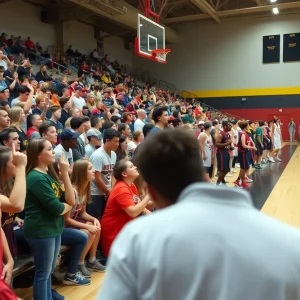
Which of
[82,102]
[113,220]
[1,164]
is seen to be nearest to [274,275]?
[1,164]

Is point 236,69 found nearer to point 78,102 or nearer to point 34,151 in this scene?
point 78,102

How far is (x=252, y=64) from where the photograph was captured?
2227 cm

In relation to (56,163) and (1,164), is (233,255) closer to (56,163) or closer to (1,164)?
(1,164)

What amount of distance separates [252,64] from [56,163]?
20570mm

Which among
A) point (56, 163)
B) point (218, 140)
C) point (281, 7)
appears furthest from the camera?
point (281, 7)

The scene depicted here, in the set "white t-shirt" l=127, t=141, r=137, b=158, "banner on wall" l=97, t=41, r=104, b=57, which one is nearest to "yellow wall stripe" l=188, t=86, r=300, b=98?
"banner on wall" l=97, t=41, r=104, b=57

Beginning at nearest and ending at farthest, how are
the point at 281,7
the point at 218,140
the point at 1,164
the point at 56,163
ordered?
the point at 1,164 < the point at 56,163 < the point at 218,140 < the point at 281,7

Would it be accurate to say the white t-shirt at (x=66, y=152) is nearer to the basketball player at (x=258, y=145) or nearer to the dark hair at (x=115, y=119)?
the dark hair at (x=115, y=119)

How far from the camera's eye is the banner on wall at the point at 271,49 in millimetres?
21516

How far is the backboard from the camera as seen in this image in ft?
35.2

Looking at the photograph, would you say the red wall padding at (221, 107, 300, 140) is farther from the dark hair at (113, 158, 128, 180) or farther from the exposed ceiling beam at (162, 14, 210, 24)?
the dark hair at (113, 158, 128, 180)

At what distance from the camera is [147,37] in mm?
11336

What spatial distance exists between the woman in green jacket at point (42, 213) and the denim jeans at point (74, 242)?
0.51m

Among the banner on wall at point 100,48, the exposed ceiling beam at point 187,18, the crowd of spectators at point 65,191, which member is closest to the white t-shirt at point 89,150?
the crowd of spectators at point 65,191
